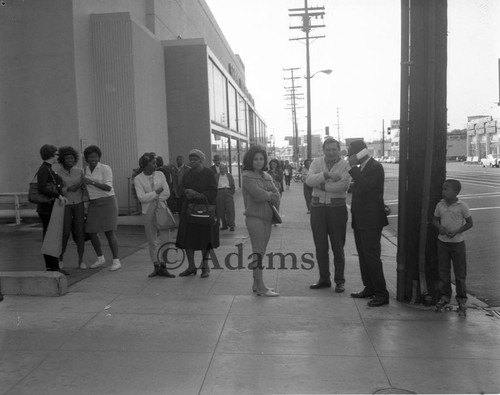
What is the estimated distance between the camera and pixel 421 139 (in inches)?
225

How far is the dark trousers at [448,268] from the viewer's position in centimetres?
545

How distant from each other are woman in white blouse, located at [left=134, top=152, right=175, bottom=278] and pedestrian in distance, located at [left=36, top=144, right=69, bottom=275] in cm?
101

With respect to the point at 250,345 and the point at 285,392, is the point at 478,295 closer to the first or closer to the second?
the point at 250,345

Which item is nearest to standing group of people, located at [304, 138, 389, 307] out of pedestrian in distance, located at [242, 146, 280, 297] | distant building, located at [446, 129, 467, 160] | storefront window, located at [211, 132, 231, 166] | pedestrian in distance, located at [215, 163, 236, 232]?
pedestrian in distance, located at [242, 146, 280, 297]

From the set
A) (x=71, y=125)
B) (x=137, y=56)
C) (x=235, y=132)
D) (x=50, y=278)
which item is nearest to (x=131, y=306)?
(x=50, y=278)

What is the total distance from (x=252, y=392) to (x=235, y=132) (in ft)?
79.6

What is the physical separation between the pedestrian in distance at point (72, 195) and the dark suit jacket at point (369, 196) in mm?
3803

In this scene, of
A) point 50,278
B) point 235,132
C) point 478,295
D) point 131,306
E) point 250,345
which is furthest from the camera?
point 235,132

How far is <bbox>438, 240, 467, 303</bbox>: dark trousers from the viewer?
5445mm

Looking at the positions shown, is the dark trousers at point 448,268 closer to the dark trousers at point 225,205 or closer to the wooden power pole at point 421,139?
the wooden power pole at point 421,139

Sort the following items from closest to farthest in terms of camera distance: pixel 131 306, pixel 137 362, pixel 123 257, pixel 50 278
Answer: pixel 137 362 → pixel 131 306 → pixel 50 278 → pixel 123 257

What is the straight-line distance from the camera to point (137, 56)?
13781 millimetres

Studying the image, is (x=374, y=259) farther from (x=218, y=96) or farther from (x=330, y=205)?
(x=218, y=96)

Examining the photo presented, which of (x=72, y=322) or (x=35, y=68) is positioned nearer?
(x=72, y=322)
